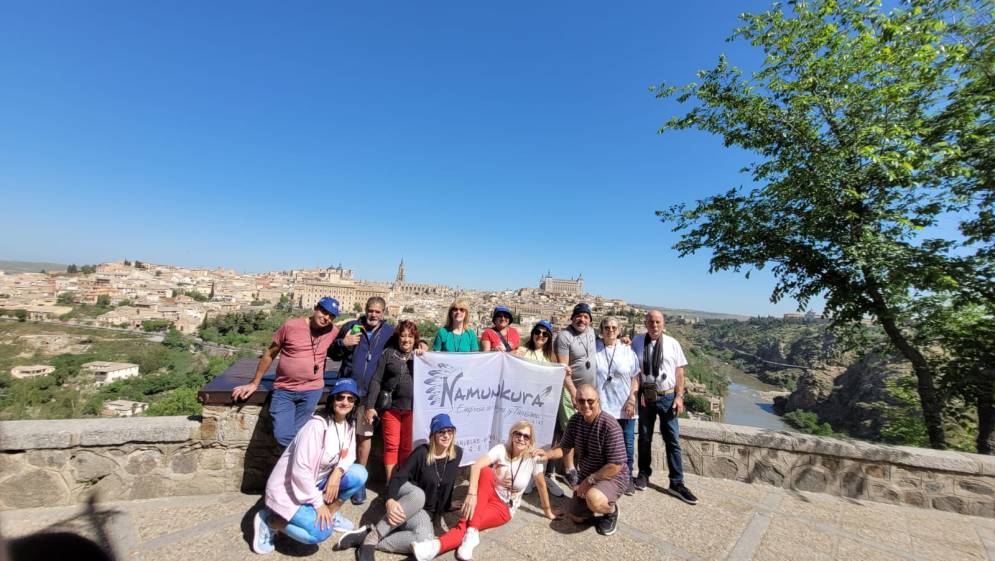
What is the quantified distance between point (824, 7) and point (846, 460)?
566 centimetres

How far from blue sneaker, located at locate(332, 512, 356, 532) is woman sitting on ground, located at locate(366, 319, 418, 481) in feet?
1.66

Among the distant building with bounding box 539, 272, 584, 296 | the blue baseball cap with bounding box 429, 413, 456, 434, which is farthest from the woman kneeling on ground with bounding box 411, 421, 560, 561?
the distant building with bounding box 539, 272, 584, 296

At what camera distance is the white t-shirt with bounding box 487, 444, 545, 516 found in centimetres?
317

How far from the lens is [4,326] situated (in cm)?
6275

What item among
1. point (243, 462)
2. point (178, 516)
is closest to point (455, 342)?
point (243, 462)

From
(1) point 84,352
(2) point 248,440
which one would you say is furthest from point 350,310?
(2) point 248,440

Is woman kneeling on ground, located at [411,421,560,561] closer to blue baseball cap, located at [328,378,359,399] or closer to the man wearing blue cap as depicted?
blue baseball cap, located at [328,378,359,399]

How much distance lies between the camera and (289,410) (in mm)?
3291

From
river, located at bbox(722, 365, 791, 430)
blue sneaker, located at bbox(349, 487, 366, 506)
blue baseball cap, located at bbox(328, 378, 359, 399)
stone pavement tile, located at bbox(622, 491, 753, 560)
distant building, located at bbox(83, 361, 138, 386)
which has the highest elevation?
blue baseball cap, located at bbox(328, 378, 359, 399)

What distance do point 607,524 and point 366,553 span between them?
75.4 inches

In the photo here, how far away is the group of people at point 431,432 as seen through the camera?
2.72 m

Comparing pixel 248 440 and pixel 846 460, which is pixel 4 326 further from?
pixel 846 460

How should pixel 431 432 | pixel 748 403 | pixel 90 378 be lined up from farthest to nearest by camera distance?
pixel 748 403
pixel 90 378
pixel 431 432

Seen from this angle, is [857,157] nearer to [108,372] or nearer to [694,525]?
[694,525]
